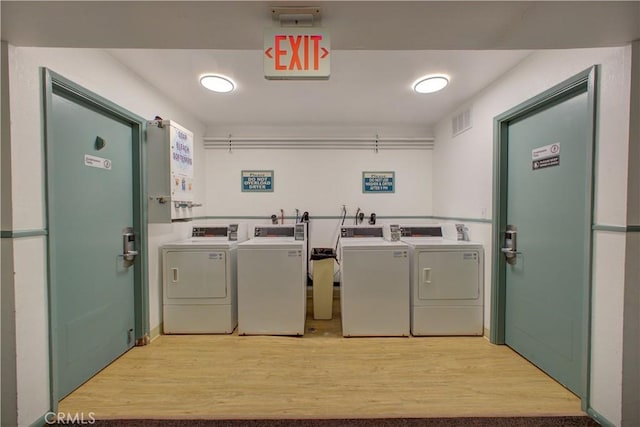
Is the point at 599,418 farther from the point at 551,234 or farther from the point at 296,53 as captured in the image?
the point at 296,53

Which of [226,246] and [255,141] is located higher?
[255,141]

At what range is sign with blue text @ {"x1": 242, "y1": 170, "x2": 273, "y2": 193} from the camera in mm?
3559

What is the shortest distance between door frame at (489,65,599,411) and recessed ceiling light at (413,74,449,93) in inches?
23.5

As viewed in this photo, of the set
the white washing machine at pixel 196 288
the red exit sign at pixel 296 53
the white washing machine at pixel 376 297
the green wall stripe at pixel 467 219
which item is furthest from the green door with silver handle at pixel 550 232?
the white washing machine at pixel 196 288

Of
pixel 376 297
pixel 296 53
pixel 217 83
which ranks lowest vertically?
pixel 376 297

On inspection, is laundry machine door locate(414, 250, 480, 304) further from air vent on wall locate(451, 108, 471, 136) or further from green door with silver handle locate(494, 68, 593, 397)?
air vent on wall locate(451, 108, 471, 136)

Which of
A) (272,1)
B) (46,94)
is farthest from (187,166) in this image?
(272,1)

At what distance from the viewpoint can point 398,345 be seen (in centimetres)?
237

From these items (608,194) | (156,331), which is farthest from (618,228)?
(156,331)

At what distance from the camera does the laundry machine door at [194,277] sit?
255 cm

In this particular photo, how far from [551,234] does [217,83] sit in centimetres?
312

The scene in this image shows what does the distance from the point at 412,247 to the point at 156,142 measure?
109 inches

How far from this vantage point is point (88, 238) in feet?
6.04

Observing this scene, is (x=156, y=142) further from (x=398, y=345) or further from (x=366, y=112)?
(x=398, y=345)
